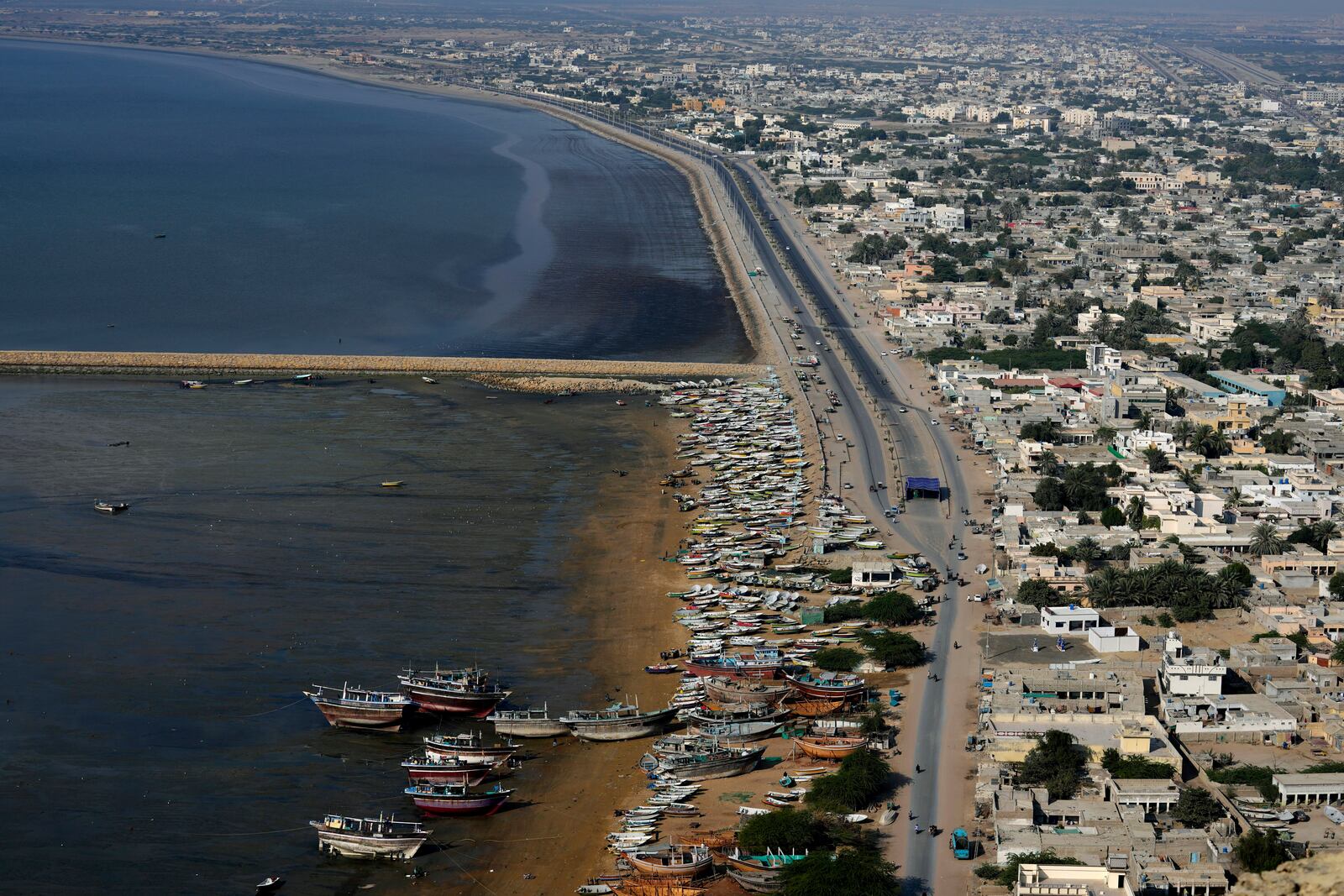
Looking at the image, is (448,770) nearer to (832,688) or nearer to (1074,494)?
(832,688)

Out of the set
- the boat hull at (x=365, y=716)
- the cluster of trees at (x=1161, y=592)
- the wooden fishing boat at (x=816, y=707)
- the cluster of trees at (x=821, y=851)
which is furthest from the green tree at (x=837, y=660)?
the boat hull at (x=365, y=716)

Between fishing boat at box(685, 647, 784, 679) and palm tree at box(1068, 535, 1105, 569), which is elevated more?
palm tree at box(1068, 535, 1105, 569)

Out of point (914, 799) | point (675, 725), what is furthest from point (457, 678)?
point (914, 799)

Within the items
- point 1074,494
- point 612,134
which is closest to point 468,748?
point 1074,494

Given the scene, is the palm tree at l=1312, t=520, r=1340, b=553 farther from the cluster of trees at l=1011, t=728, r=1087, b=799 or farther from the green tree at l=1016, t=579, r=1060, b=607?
the cluster of trees at l=1011, t=728, r=1087, b=799

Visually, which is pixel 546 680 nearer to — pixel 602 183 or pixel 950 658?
pixel 950 658

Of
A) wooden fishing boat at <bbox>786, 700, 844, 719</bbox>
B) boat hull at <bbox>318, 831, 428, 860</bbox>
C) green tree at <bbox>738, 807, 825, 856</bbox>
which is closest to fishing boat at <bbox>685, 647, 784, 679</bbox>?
wooden fishing boat at <bbox>786, 700, 844, 719</bbox>

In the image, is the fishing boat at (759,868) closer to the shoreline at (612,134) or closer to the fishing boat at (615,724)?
the fishing boat at (615,724)
